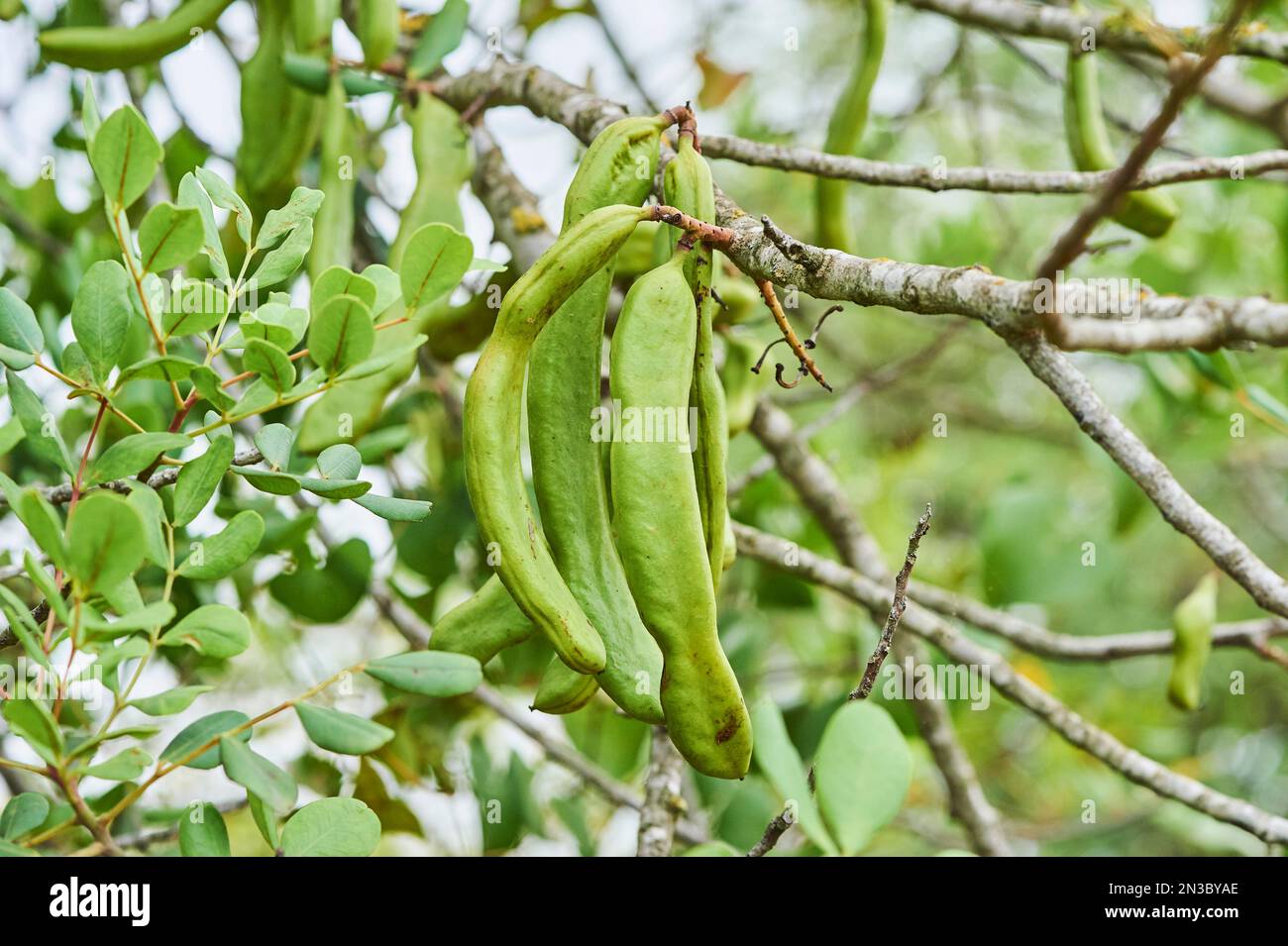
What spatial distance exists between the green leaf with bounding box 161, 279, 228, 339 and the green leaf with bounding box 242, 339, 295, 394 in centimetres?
6

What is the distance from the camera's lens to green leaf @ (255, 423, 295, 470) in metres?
0.79

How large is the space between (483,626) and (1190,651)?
1127 mm

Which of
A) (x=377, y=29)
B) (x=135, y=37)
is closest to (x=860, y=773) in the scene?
(x=377, y=29)

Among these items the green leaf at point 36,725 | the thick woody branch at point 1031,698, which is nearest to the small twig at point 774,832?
the green leaf at point 36,725

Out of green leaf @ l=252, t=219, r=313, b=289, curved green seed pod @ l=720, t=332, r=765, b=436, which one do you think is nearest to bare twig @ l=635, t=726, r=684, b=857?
curved green seed pod @ l=720, t=332, r=765, b=436

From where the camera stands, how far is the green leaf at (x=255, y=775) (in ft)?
2.21

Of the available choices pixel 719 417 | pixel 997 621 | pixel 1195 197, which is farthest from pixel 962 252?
pixel 719 417

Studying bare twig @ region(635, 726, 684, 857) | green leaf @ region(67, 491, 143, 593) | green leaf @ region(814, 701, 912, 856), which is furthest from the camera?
bare twig @ region(635, 726, 684, 857)

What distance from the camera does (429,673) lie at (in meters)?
0.71

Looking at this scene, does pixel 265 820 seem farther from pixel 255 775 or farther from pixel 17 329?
pixel 17 329

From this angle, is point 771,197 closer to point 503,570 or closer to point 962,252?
point 962,252

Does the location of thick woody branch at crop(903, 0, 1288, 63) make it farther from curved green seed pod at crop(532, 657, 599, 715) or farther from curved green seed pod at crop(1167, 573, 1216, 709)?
curved green seed pod at crop(532, 657, 599, 715)

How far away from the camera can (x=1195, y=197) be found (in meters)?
2.90

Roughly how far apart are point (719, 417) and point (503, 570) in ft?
0.71
